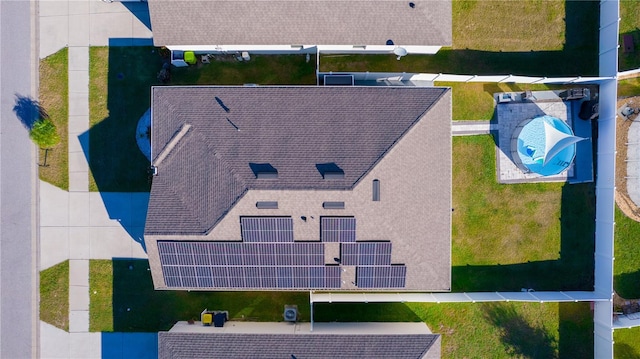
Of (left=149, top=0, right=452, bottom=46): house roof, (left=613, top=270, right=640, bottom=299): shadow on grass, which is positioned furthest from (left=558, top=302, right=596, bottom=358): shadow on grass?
(left=149, top=0, right=452, bottom=46): house roof

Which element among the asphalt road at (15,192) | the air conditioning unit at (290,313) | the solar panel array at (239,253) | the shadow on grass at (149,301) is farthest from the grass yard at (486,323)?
the asphalt road at (15,192)

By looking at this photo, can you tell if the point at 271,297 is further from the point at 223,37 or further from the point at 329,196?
the point at 223,37

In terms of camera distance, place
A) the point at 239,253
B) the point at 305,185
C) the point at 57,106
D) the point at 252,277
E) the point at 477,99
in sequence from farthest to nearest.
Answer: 1. the point at 57,106
2. the point at 477,99
3. the point at 252,277
4. the point at 239,253
5. the point at 305,185

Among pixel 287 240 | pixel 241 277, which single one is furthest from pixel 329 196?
pixel 241 277

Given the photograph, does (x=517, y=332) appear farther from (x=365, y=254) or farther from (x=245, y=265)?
(x=245, y=265)

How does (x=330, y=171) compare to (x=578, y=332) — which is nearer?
(x=330, y=171)

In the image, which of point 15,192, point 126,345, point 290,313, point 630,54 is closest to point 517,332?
point 290,313
